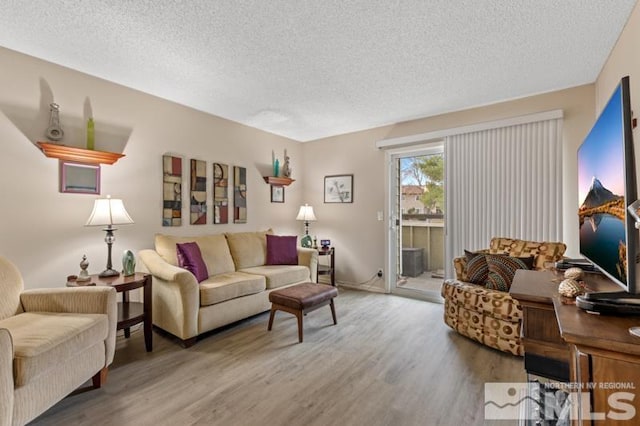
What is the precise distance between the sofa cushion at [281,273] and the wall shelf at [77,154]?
1750 mm

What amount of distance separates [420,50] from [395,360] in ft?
7.84

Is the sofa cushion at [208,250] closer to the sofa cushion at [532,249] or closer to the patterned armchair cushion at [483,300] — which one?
the patterned armchair cushion at [483,300]

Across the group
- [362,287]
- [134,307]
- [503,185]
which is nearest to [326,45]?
[503,185]

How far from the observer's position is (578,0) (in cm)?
176

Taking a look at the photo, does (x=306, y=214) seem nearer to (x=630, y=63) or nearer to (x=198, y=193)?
(x=198, y=193)

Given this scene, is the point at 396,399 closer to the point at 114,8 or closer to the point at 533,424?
the point at 533,424

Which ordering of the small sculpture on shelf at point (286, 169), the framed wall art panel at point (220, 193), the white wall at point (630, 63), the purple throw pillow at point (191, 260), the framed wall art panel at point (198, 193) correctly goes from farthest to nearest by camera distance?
the small sculpture on shelf at point (286, 169), the framed wall art panel at point (220, 193), the framed wall art panel at point (198, 193), the purple throw pillow at point (191, 260), the white wall at point (630, 63)

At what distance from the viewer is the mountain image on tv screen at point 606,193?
110 cm

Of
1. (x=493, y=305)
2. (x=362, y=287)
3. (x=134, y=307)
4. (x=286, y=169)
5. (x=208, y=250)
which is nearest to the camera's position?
(x=493, y=305)

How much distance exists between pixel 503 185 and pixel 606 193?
2.21 m

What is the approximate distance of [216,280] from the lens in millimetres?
2963

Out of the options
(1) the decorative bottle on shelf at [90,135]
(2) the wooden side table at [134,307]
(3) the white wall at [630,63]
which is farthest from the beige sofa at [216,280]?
(3) the white wall at [630,63]

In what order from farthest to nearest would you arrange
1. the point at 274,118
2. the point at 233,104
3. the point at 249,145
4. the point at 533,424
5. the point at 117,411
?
the point at 249,145 → the point at 274,118 → the point at 233,104 → the point at 117,411 → the point at 533,424

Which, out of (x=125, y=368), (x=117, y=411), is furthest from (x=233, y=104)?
(x=117, y=411)
